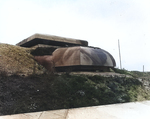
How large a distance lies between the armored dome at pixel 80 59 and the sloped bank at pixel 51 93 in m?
2.22

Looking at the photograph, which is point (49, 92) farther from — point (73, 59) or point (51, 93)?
point (73, 59)

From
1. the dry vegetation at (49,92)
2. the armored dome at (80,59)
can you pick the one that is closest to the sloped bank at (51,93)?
the dry vegetation at (49,92)

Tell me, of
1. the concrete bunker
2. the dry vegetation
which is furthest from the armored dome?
the dry vegetation

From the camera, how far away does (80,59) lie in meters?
10.7

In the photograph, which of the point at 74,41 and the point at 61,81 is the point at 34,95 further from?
the point at 74,41

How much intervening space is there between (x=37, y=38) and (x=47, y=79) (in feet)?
22.4

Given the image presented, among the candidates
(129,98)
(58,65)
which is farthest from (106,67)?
(129,98)

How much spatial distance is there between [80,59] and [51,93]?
15.9ft

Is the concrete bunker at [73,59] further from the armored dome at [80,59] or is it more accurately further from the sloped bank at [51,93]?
the sloped bank at [51,93]

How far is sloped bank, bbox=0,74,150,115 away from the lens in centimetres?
525

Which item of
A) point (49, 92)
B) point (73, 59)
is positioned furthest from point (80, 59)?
point (49, 92)

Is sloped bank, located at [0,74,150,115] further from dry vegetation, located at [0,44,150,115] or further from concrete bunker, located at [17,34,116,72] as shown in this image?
concrete bunker, located at [17,34,116,72]

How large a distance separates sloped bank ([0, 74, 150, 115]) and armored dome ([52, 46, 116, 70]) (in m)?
2.22

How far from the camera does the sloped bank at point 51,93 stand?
5.25 metres
